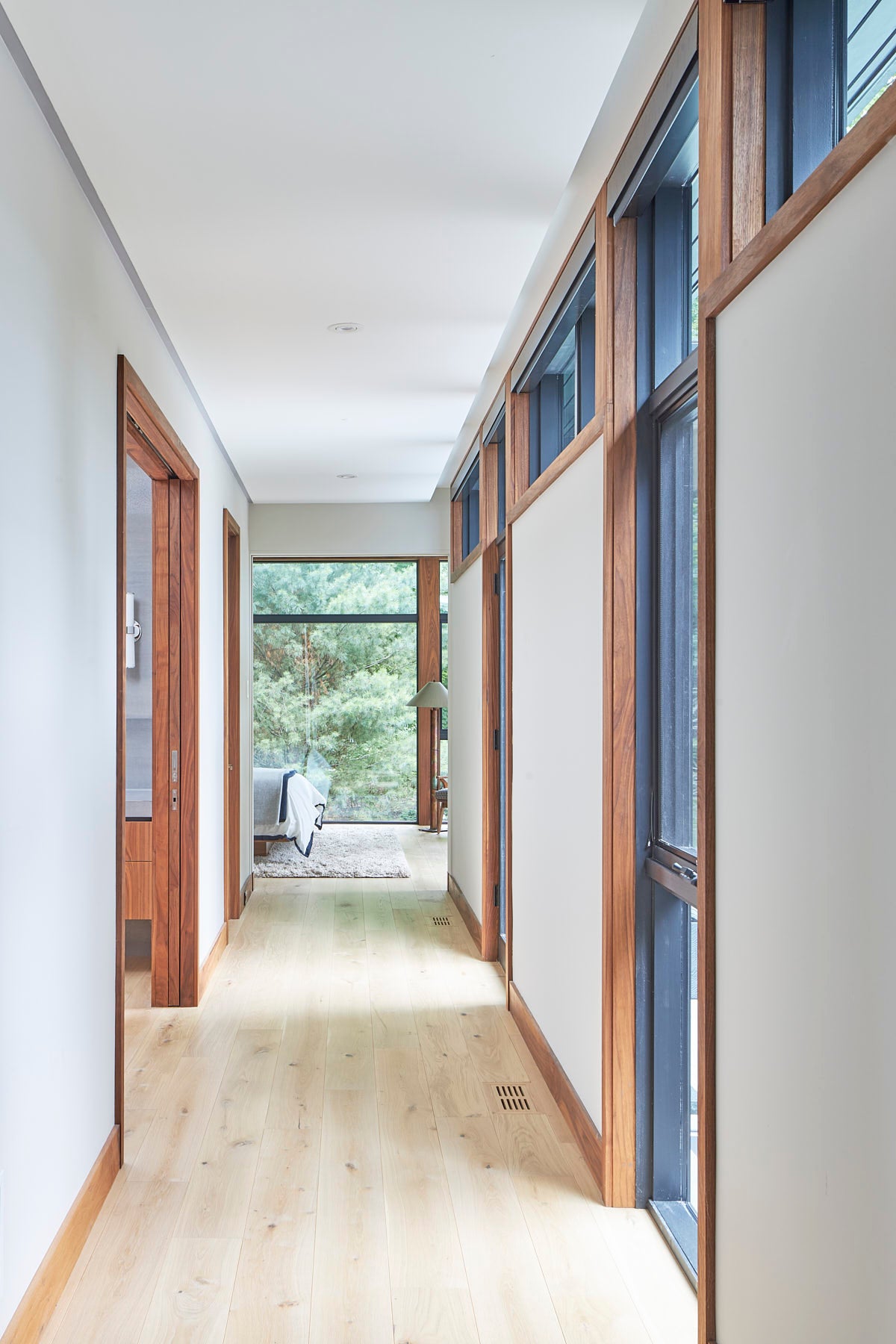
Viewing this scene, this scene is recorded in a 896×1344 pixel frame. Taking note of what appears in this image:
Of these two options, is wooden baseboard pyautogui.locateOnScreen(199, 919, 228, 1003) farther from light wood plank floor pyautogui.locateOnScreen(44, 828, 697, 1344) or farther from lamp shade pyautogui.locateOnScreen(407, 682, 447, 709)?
lamp shade pyautogui.locateOnScreen(407, 682, 447, 709)

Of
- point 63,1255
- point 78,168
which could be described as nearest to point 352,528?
point 78,168

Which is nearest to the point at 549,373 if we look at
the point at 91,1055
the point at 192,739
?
the point at 192,739

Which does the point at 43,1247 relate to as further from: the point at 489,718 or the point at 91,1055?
the point at 489,718

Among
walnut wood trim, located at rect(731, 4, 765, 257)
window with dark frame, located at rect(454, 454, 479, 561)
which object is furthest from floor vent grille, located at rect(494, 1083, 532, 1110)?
window with dark frame, located at rect(454, 454, 479, 561)

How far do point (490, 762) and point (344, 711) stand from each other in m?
3.70

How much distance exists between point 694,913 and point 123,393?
2.02 m

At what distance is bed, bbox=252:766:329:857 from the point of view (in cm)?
694

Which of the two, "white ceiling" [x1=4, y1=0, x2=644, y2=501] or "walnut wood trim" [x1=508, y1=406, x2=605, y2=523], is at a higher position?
"white ceiling" [x1=4, y1=0, x2=644, y2=501]

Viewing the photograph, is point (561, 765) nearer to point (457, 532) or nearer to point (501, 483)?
point (501, 483)

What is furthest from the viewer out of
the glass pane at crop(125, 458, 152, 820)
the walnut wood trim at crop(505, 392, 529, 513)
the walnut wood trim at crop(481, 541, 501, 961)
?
the glass pane at crop(125, 458, 152, 820)

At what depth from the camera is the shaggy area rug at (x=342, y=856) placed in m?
6.72

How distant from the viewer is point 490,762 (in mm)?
4660

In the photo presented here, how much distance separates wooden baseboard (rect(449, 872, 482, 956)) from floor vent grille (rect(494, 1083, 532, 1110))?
1.58 meters

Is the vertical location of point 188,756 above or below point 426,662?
below
